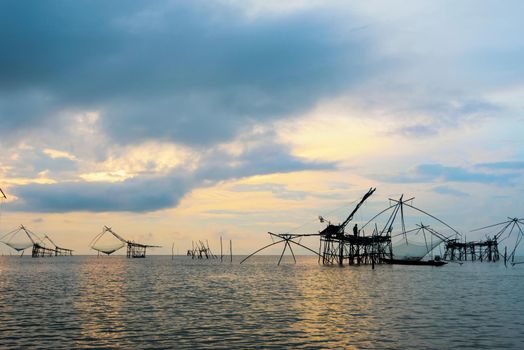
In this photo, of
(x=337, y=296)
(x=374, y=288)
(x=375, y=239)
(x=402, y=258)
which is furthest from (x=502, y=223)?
(x=337, y=296)

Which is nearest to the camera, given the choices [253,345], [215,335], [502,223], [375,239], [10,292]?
[253,345]

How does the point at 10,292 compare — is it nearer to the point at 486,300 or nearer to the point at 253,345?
the point at 253,345

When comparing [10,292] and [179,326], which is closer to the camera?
[179,326]

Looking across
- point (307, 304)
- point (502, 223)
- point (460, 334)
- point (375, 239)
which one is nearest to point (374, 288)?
point (307, 304)

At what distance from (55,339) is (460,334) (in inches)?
671

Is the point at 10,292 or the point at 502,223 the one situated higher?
the point at 502,223

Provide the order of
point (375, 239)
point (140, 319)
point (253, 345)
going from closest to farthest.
Answer: point (253, 345), point (140, 319), point (375, 239)

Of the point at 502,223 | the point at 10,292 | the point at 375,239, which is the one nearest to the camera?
the point at 10,292

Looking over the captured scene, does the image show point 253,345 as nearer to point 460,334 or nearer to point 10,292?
point 460,334

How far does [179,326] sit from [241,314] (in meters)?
4.93

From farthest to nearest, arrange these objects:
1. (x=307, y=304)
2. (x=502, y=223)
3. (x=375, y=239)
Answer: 1. (x=502, y=223)
2. (x=375, y=239)
3. (x=307, y=304)

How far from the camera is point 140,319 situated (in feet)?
85.3

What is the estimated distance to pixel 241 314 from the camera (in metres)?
27.6

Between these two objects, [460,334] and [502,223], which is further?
[502,223]
